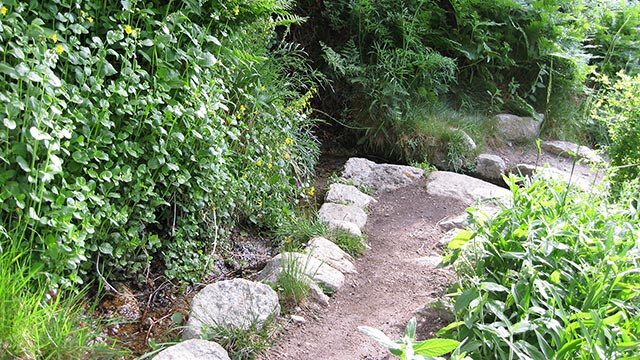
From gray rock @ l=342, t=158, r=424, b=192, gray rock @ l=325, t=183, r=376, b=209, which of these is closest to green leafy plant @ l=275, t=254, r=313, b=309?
gray rock @ l=325, t=183, r=376, b=209

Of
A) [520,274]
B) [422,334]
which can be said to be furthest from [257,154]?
[520,274]

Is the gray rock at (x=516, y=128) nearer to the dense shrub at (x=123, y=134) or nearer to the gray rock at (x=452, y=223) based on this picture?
the gray rock at (x=452, y=223)

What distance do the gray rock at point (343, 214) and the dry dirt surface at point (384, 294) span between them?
0.08m

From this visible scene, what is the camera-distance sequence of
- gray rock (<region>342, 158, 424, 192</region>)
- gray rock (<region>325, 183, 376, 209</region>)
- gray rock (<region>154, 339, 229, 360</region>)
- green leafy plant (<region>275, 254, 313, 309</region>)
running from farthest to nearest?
gray rock (<region>342, 158, 424, 192</region>), gray rock (<region>325, 183, 376, 209</region>), green leafy plant (<region>275, 254, 313, 309</region>), gray rock (<region>154, 339, 229, 360</region>)

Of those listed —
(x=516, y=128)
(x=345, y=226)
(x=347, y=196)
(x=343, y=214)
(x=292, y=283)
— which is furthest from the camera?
(x=516, y=128)

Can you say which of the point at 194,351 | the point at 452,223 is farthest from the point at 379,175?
the point at 194,351

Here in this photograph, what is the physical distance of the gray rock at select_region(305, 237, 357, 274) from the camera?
11.4 ft

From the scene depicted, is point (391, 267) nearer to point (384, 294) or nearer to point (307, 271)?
point (384, 294)

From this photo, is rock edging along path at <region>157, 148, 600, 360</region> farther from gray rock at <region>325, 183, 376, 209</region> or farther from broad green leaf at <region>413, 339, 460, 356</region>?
broad green leaf at <region>413, 339, 460, 356</region>

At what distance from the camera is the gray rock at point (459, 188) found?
4.79 meters

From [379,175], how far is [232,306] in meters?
2.49

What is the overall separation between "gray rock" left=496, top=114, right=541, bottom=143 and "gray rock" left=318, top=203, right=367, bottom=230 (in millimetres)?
2579

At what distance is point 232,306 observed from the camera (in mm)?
2781

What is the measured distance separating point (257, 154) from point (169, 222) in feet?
3.33
